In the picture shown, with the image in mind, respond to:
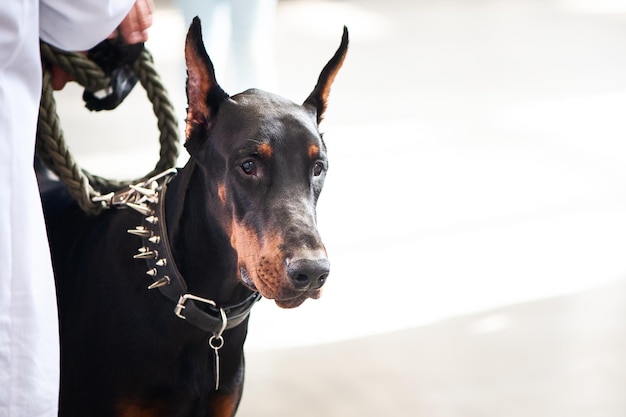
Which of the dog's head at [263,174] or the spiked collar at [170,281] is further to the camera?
the spiked collar at [170,281]

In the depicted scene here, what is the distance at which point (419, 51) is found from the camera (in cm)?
585

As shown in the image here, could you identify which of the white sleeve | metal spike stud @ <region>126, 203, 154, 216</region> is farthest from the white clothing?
metal spike stud @ <region>126, 203, 154, 216</region>

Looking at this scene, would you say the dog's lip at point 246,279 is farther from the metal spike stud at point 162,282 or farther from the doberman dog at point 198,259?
the metal spike stud at point 162,282

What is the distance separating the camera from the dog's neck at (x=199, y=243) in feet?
5.78

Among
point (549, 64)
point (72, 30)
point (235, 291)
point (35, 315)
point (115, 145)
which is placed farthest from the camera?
point (549, 64)

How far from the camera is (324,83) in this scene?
1811mm

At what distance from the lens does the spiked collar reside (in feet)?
5.82

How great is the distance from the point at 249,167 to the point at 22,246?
0.41m

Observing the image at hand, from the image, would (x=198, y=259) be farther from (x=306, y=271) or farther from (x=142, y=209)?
(x=306, y=271)

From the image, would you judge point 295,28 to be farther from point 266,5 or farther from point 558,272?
point 558,272

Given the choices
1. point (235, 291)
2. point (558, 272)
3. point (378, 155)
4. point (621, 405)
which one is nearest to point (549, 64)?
point (378, 155)

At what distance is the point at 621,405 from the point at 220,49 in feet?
5.75

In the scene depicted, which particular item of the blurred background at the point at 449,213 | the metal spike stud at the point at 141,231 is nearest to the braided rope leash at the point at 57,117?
the metal spike stud at the point at 141,231

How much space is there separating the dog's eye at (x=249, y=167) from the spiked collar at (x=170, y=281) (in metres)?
0.23
